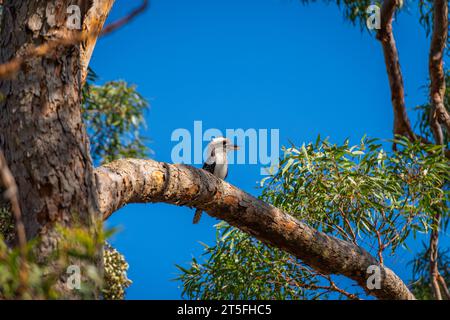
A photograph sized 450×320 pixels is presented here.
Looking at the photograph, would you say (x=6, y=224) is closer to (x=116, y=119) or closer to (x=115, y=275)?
(x=115, y=275)

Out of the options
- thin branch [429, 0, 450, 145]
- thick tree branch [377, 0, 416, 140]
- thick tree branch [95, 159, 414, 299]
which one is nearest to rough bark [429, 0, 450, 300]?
thin branch [429, 0, 450, 145]

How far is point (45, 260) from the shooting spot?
1.76 meters

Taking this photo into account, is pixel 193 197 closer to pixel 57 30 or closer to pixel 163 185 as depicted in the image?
pixel 163 185

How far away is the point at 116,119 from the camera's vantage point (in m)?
6.82

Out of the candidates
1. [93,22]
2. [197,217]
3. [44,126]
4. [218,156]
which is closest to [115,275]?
[218,156]

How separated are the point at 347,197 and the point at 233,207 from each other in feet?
2.40

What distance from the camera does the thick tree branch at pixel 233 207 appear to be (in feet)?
8.19

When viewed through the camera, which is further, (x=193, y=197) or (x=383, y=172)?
(x=383, y=172)

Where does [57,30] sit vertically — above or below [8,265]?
above

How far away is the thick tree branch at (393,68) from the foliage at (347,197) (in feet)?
6.27

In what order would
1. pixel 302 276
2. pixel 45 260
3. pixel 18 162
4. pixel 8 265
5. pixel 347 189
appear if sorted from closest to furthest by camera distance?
1. pixel 8 265
2. pixel 45 260
3. pixel 18 162
4. pixel 347 189
5. pixel 302 276
